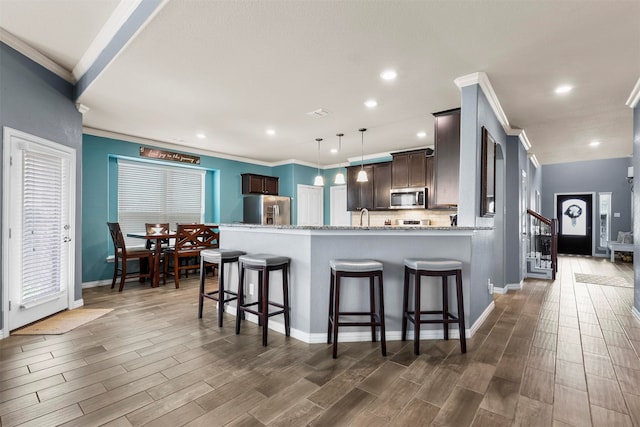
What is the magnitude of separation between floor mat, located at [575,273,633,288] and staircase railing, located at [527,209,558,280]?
0.44 m

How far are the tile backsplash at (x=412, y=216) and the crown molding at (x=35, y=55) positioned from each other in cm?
583

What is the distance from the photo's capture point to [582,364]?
7.85 feet

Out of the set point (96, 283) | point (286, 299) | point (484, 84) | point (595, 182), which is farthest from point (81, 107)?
point (595, 182)

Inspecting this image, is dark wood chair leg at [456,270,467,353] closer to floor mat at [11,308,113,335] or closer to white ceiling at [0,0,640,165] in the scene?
white ceiling at [0,0,640,165]

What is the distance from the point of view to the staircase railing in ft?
18.8

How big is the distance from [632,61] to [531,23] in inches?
56.1

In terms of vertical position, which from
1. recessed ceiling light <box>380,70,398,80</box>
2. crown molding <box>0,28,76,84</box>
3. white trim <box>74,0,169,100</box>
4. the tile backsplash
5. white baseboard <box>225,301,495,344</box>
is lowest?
white baseboard <box>225,301,495,344</box>

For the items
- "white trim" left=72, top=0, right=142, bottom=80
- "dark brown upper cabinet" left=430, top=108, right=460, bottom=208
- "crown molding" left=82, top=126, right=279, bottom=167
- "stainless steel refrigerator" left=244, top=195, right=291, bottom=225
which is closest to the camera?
"white trim" left=72, top=0, right=142, bottom=80

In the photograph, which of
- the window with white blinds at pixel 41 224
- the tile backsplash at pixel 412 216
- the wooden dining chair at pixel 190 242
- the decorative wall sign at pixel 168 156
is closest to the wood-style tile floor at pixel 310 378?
the window with white blinds at pixel 41 224

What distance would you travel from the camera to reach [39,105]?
3229 millimetres

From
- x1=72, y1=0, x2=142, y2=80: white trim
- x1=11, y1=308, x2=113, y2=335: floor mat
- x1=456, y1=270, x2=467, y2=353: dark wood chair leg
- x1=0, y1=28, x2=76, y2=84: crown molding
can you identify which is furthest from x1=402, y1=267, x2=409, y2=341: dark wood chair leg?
x1=0, y1=28, x2=76, y2=84: crown molding

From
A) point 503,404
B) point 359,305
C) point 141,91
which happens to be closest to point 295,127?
point 141,91

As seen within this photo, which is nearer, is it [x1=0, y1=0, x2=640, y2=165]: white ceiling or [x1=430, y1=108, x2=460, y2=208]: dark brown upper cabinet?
[x1=0, y1=0, x2=640, y2=165]: white ceiling

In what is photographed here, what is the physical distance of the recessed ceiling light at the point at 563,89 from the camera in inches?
131
